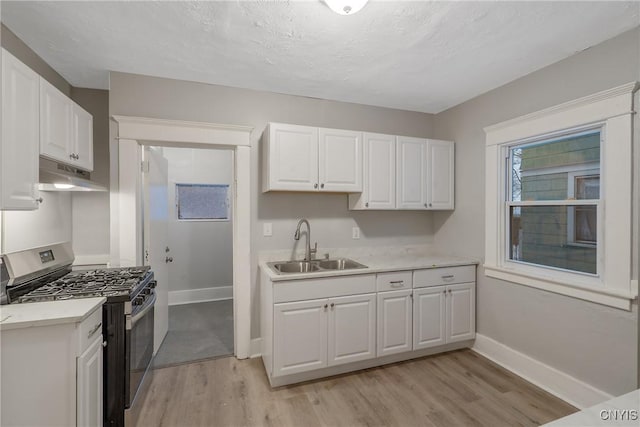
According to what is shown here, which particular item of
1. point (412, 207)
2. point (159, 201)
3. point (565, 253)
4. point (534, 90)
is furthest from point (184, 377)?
point (534, 90)

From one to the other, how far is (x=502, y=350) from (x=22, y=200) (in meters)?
3.63

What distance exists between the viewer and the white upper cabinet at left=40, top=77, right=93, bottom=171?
174cm

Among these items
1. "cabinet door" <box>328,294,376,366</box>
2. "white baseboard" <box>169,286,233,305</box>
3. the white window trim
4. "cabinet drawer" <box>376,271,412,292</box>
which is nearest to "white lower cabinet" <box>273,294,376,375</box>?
"cabinet door" <box>328,294,376,366</box>

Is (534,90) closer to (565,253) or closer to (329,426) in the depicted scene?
(565,253)

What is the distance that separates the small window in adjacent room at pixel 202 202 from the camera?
14.1 feet

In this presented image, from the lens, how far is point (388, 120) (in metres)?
3.24

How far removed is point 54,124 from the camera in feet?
5.99

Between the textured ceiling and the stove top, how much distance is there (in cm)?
160

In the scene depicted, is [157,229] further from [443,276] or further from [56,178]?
[443,276]

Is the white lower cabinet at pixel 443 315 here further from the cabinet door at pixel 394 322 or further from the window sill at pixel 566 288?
the window sill at pixel 566 288

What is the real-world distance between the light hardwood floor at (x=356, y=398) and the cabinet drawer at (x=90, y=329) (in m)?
A: 0.77

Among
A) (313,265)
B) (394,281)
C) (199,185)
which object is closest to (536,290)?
(394,281)

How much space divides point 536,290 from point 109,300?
306cm

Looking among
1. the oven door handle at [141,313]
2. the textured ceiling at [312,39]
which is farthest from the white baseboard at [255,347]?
the textured ceiling at [312,39]
